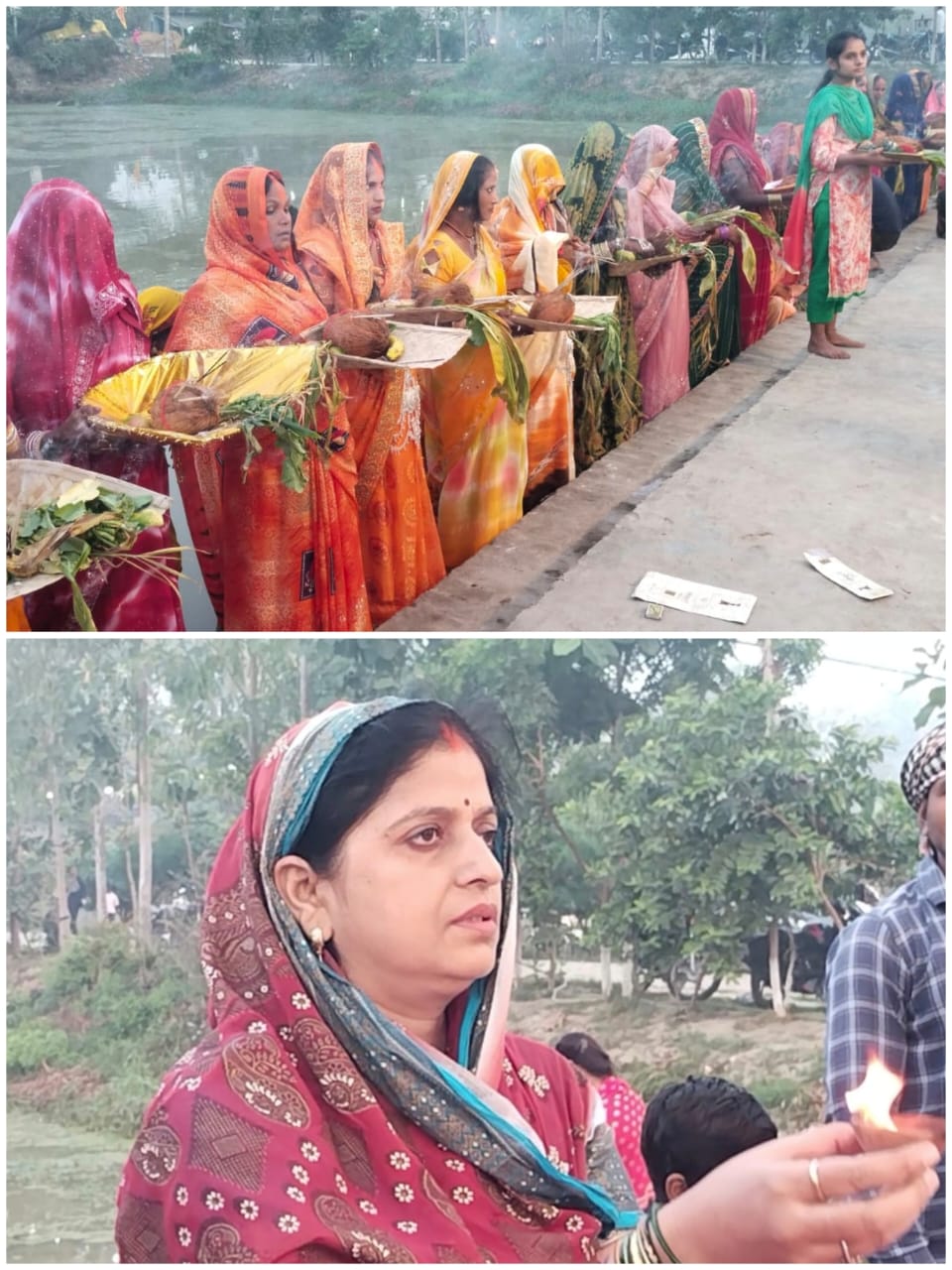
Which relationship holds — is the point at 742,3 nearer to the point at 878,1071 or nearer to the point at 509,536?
the point at 509,536

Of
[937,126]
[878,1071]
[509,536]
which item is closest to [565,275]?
[509,536]

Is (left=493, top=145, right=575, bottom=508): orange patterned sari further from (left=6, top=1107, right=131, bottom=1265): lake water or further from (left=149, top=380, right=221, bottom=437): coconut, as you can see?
(left=6, top=1107, right=131, bottom=1265): lake water

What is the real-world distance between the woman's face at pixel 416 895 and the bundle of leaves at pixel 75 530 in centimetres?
66

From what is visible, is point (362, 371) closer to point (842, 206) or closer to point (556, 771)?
point (556, 771)

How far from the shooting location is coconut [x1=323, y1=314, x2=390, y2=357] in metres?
3.27

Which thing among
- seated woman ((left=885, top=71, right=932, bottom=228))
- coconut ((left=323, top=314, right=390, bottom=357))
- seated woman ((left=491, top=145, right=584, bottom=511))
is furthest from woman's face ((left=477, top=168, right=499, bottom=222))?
seated woman ((left=885, top=71, right=932, bottom=228))

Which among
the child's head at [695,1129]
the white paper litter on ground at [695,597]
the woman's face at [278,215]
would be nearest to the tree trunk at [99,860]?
the child's head at [695,1129]

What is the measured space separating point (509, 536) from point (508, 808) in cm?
213

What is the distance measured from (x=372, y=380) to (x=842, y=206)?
3.28m

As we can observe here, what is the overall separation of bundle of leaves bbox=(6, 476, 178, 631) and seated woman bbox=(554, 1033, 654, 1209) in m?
1.19

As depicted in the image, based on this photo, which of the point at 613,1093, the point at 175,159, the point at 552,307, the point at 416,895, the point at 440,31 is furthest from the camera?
the point at 552,307

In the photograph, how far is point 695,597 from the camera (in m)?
4.16

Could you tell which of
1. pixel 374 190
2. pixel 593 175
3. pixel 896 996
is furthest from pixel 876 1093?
pixel 593 175

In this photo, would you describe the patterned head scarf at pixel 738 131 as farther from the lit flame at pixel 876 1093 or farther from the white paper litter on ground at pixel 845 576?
the lit flame at pixel 876 1093
